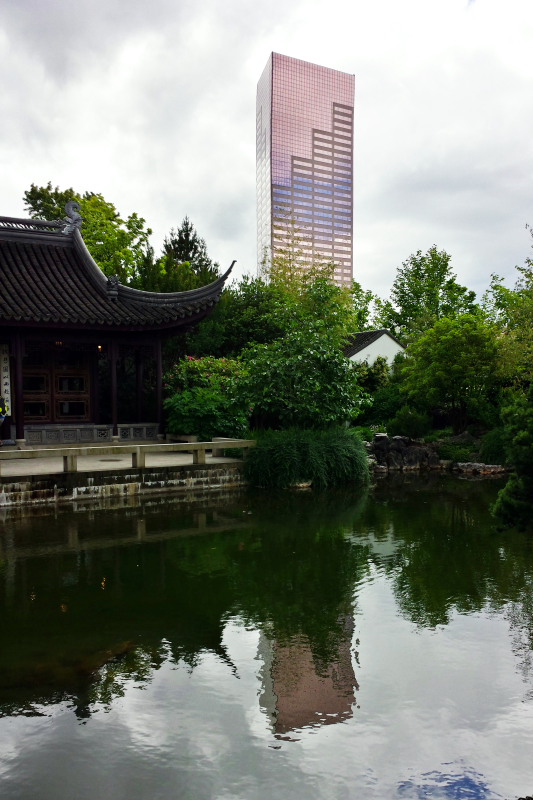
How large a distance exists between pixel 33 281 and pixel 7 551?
36.3ft

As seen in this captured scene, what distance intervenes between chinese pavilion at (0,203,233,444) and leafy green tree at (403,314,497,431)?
23.9 ft

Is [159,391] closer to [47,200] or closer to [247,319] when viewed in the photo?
[247,319]

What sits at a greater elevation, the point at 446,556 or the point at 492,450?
the point at 492,450

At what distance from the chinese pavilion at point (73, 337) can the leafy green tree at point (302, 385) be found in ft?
12.2

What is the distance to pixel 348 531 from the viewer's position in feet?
34.0

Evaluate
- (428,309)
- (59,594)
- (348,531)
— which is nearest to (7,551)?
(59,594)

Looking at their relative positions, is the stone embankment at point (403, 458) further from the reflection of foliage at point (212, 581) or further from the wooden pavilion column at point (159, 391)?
the reflection of foliage at point (212, 581)

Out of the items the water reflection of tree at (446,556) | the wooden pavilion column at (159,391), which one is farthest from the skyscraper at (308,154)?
the water reflection of tree at (446,556)

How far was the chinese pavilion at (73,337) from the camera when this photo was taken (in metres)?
17.2

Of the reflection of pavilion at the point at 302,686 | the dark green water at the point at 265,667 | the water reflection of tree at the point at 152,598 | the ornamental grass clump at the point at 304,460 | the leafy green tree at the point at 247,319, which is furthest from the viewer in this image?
the leafy green tree at the point at 247,319

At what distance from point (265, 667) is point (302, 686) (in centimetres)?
43

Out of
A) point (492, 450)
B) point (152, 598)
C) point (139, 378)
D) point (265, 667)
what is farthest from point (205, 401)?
point (265, 667)

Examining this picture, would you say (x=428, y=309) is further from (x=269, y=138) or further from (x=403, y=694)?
(x=269, y=138)

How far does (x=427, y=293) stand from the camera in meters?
37.7
